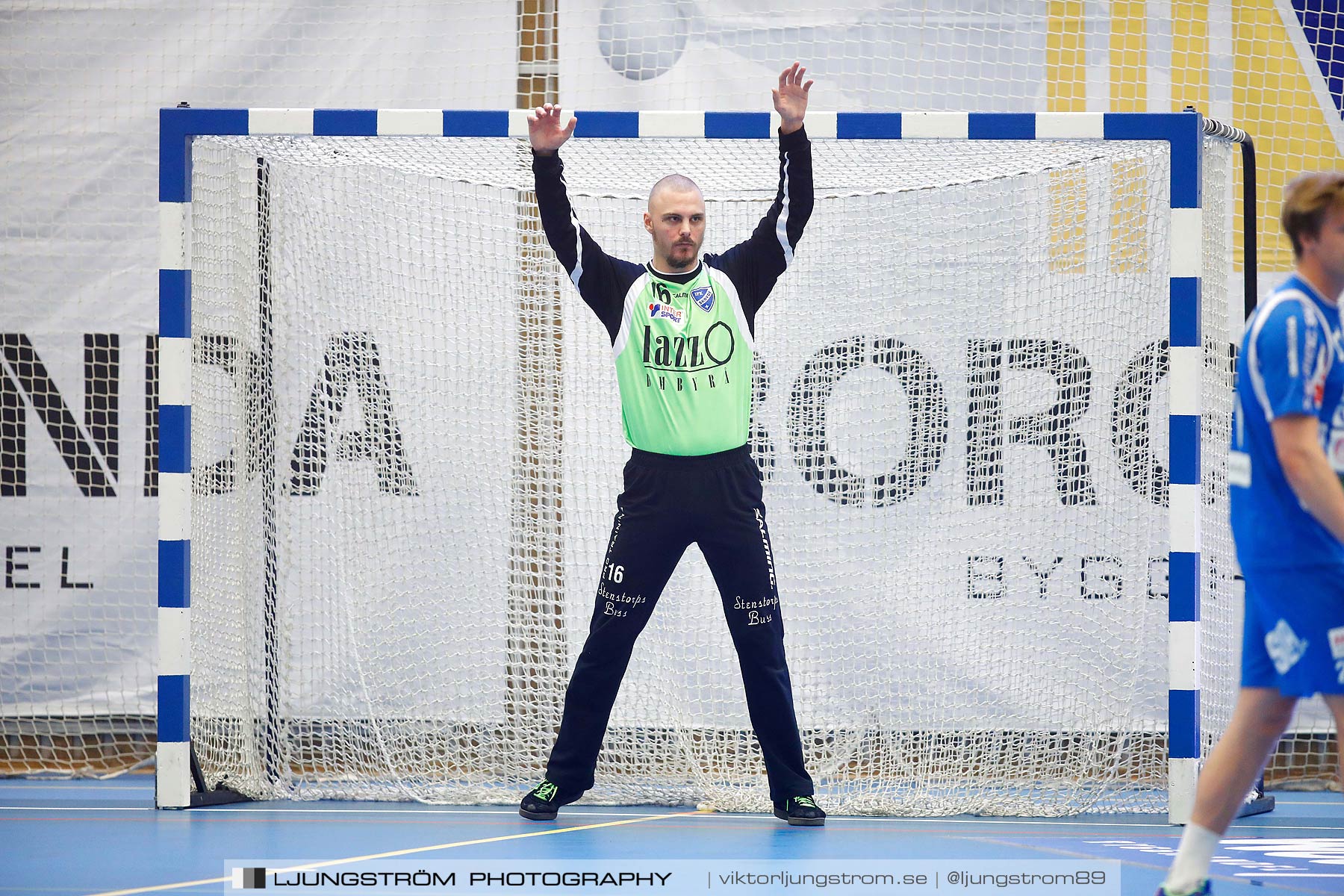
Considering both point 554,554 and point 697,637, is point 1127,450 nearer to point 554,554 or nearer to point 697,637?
point 697,637

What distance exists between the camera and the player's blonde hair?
2.93m

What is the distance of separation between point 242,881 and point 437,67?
441 cm

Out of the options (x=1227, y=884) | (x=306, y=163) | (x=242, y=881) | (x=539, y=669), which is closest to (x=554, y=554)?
(x=539, y=669)

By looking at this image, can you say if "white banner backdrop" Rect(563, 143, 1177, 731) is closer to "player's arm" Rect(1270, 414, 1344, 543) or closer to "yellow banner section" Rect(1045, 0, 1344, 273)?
"yellow banner section" Rect(1045, 0, 1344, 273)

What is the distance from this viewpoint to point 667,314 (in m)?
4.64

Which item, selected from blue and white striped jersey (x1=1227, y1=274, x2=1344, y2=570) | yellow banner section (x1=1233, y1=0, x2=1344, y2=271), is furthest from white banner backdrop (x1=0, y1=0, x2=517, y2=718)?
blue and white striped jersey (x1=1227, y1=274, x2=1344, y2=570)

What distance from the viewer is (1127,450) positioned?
5852 mm

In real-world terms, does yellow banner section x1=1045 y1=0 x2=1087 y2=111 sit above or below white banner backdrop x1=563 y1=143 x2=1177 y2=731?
above

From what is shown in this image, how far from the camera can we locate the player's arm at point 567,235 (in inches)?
179

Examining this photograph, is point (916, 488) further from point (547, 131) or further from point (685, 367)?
point (547, 131)

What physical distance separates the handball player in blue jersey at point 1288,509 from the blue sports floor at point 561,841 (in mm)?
774

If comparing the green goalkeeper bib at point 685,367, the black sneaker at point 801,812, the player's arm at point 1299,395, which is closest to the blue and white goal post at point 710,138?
the green goalkeeper bib at point 685,367

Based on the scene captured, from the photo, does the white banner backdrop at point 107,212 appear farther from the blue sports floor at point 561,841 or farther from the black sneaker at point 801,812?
the black sneaker at point 801,812

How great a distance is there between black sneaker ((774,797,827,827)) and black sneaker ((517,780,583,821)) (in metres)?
0.76
